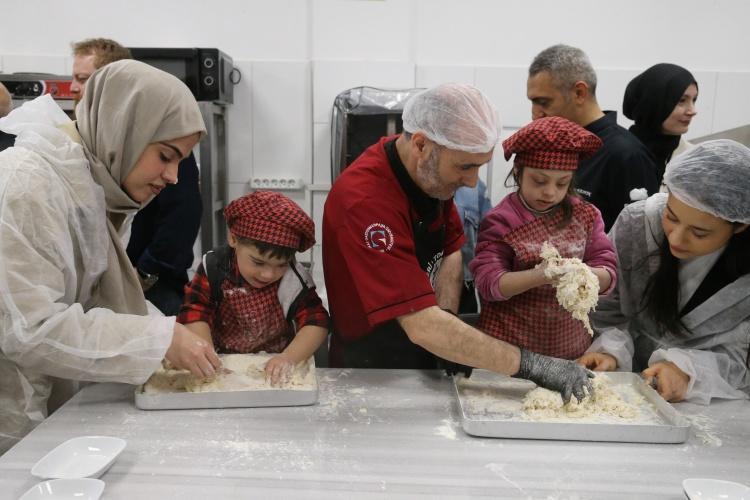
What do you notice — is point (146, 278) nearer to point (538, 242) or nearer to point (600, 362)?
point (538, 242)

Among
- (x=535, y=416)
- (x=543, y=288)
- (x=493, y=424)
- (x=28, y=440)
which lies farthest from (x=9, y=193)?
(x=543, y=288)

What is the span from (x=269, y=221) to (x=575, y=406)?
0.98 meters

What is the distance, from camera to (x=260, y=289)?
193 centimetres

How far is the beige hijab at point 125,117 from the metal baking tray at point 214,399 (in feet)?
1.75

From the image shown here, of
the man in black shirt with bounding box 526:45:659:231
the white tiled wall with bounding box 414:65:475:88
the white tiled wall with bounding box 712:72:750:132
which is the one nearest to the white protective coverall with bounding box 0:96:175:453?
the man in black shirt with bounding box 526:45:659:231

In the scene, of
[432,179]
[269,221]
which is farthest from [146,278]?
[432,179]

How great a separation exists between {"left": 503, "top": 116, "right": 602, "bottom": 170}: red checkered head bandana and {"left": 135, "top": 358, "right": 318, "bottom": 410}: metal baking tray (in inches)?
35.7

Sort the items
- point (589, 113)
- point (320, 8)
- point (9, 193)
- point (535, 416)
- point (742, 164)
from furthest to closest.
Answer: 1. point (320, 8)
2. point (589, 113)
3. point (742, 164)
4. point (535, 416)
5. point (9, 193)

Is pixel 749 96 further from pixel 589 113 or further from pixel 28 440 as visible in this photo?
pixel 28 440

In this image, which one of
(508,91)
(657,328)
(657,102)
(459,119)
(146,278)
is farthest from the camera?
(508,91)

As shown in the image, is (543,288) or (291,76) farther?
(291,76)

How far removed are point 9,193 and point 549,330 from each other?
4.97ft

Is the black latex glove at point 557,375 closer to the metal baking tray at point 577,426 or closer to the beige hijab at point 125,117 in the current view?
the metal baking tray at point 577,426

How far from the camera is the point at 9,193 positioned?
4.49 ft
